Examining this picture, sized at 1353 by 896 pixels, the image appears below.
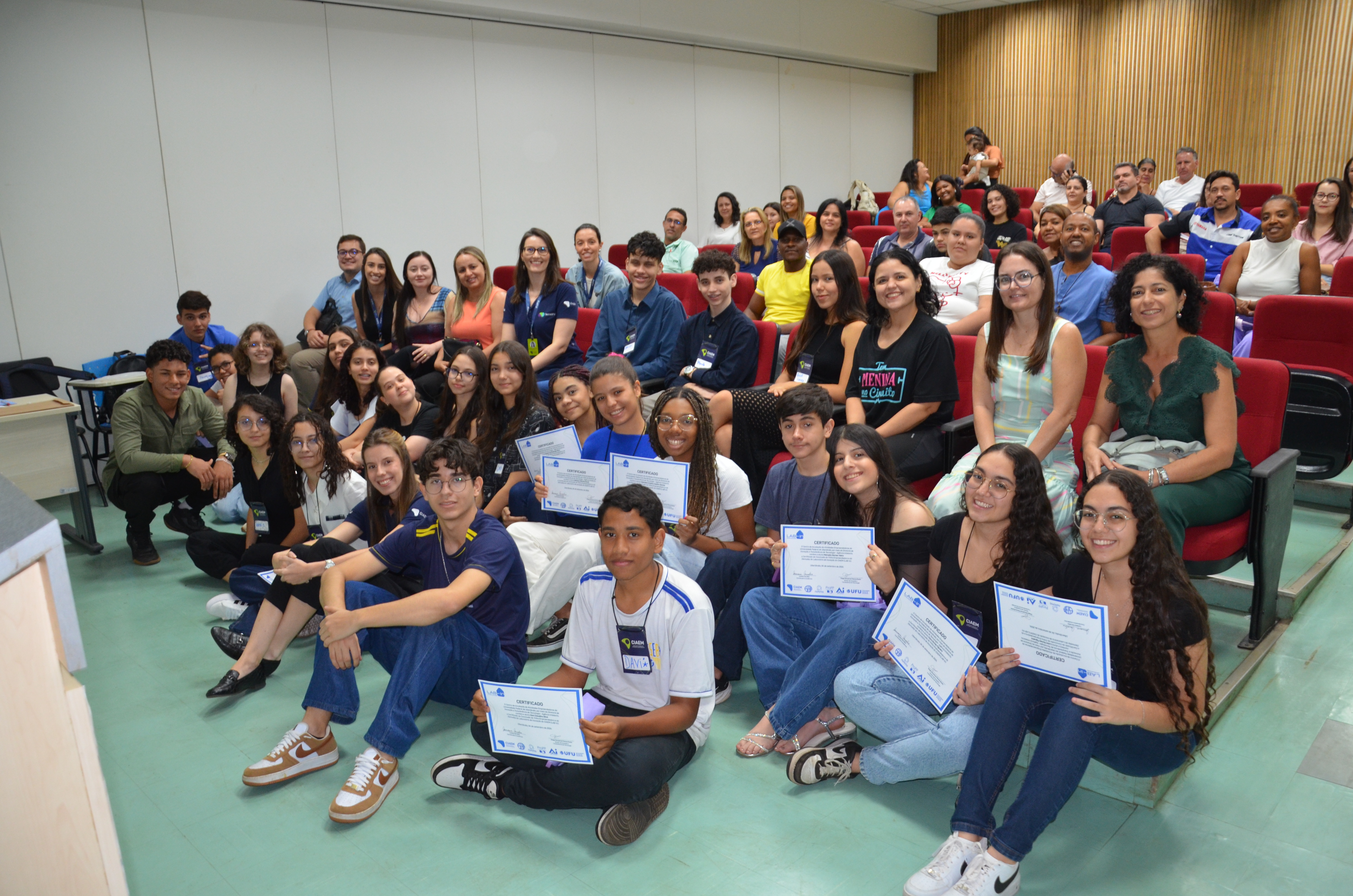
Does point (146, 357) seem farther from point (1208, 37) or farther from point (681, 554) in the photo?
point (1208, 37)

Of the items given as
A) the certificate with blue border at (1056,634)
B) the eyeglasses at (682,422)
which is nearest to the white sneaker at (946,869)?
the certificate with blue border at (1056,634)

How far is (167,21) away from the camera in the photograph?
6.21 m

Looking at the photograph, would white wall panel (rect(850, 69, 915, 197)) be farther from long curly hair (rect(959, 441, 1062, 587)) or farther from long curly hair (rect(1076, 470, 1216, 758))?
long curly hair (rect(1076, 470, 1216, 758))

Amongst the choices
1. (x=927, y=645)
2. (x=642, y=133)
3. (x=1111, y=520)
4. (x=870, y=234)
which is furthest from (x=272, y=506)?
(x=642, y=133)

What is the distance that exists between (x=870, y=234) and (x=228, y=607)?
18.9 feet

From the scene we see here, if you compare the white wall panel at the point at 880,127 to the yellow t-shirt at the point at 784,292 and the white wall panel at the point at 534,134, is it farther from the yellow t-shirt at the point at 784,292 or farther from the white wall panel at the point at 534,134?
the yellow t-shirt at the point at 784,292

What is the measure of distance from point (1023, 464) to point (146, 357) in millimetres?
4312

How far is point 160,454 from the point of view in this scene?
14.9 feet

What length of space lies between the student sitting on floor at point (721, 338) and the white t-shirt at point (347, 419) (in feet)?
5.14

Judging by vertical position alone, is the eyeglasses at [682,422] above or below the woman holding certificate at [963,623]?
above

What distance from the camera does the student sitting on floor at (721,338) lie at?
4.29m

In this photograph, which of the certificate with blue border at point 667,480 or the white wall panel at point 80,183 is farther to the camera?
the white wall panel at point 80,183

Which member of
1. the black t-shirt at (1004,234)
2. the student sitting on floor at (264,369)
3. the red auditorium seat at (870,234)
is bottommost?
the student sitting on floor at (264,369)

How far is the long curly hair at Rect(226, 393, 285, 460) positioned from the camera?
378 cm
